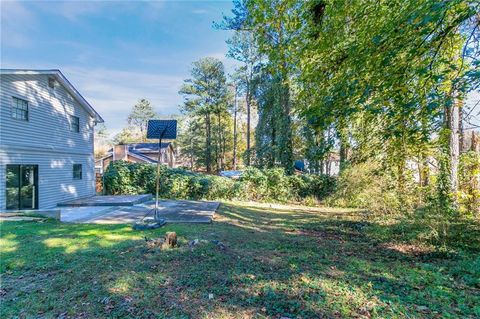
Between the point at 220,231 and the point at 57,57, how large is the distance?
14.8m

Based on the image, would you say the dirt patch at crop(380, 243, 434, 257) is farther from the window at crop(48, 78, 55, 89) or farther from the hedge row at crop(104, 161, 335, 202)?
the window at crop(48, 78, 55, 89)

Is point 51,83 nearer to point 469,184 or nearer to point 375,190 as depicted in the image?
point 375,190

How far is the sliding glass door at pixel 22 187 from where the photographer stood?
905cm

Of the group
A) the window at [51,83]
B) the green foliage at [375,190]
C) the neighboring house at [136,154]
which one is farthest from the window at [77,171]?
the green foliage at [375,190]

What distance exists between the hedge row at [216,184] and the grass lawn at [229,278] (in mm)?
8051

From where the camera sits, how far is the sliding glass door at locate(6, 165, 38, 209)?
356 inches

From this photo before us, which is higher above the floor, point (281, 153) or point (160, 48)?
point (160, 48)

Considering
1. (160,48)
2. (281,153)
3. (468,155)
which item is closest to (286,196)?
(281,153)

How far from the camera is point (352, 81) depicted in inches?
160

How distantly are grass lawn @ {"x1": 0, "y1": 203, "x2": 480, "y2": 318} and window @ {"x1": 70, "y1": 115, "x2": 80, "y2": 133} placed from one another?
26.6ft

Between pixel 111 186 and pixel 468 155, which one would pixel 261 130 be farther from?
pixel 468 155

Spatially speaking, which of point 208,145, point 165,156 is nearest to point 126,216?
point 208,145

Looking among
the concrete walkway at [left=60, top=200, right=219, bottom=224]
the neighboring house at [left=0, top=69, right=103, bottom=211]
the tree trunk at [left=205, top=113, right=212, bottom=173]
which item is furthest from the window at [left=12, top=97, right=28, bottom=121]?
the tree trunk at [left=205, top=113, right=212, bottom=173]

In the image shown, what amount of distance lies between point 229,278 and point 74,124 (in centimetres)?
1285
